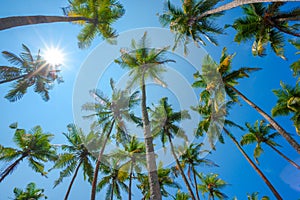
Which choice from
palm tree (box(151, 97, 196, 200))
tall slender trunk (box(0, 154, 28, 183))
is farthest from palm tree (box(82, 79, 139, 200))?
tall slender trunk (box(0, 154, 28, 183))

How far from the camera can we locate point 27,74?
15102 mm

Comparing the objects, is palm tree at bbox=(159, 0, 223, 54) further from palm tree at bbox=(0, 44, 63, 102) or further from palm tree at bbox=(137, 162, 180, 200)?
palm tree at bbox=(137, 162, 180, 200)

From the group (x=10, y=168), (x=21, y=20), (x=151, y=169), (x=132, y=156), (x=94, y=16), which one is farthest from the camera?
(x=132, y=156)

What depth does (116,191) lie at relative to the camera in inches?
919

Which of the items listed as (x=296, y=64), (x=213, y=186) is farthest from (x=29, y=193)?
(x=296, y=64)

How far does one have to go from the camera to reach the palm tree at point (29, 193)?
2617 centimetres

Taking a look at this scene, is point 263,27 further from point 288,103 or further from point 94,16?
point 94,16

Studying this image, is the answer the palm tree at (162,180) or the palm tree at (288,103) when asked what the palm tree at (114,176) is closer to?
the palm tree at (162,180)

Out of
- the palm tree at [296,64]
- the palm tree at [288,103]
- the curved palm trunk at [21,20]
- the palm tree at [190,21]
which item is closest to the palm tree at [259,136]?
the palm tree at [288,103]

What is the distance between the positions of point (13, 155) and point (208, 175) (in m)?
24.7

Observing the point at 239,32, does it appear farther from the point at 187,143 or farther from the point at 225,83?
the point at 187,143

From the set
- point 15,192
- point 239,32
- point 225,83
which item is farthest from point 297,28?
point 15,192

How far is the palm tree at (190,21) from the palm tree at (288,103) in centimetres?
931

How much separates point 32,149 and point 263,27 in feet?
79.6
